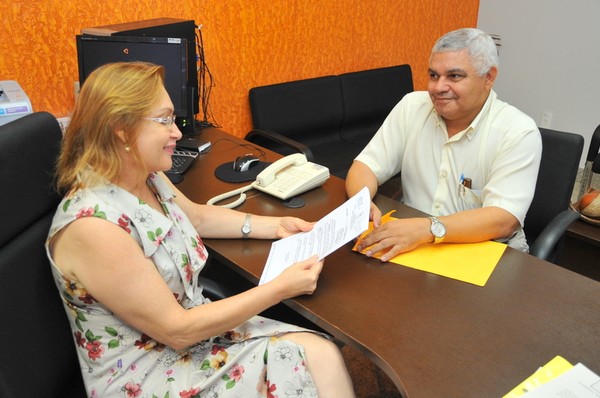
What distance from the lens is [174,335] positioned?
1.12 m

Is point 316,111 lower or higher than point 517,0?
lower

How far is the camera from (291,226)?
4.92ft

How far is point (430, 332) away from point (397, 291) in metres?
0.16

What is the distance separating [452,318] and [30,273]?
3.14ft

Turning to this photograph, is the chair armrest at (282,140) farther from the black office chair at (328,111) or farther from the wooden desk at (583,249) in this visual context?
the wooden desk at (583,249)

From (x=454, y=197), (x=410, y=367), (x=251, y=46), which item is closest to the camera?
(x=410, y=367)

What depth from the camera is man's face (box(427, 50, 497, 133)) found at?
169cm

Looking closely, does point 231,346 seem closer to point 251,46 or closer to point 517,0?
point 251,46

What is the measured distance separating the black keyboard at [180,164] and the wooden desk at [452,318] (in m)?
0.52

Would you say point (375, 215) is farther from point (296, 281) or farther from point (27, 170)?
point (27, 170)

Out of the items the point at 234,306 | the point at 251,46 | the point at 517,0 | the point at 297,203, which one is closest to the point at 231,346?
the point at 234,306

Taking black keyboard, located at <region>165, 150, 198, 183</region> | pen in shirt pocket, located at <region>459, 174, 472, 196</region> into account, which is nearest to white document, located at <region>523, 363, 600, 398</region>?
pen in shirt pocket, located at <region>459, 174, 472, 196</region>

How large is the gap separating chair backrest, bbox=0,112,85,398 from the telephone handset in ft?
2.33

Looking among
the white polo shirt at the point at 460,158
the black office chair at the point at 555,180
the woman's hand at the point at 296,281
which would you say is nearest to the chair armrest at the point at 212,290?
the woman's hand at the point at 296,281
